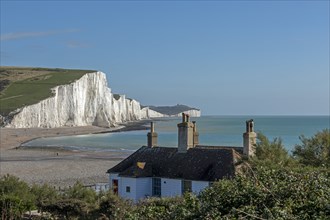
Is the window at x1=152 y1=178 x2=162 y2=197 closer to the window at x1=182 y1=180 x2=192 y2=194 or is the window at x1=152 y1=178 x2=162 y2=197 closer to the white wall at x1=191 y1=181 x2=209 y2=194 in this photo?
the window at x1=182 y1=180 x2=192 y2=194

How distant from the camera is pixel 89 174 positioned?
43.4m

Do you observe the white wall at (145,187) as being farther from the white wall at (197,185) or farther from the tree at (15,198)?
the tree at (15,198)

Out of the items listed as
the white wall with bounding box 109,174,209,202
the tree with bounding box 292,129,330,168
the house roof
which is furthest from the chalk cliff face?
the tree with bounding box 292,129,330,168

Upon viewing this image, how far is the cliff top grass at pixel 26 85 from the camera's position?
114938mm

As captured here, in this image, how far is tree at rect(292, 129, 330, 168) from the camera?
20.5m

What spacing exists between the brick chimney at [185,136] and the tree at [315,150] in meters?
4.64

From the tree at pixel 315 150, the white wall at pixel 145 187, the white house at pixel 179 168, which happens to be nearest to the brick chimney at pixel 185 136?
the white house at pixel 179 168

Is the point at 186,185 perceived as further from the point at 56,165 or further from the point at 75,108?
the point at 75,108

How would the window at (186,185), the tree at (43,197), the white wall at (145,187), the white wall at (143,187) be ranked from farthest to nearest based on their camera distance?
the white wall at (143,187) < the white wall at (145,187) < the window at (186,185) < the tree at (43,197)

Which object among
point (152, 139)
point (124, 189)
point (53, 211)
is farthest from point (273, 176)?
point (152, 139)

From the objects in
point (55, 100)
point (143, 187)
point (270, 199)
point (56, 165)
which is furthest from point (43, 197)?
point (55, 100)

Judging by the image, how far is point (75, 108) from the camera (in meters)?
124

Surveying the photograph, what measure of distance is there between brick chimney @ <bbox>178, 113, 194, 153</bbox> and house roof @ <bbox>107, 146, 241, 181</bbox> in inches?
10.4

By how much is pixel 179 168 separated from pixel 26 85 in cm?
12181
